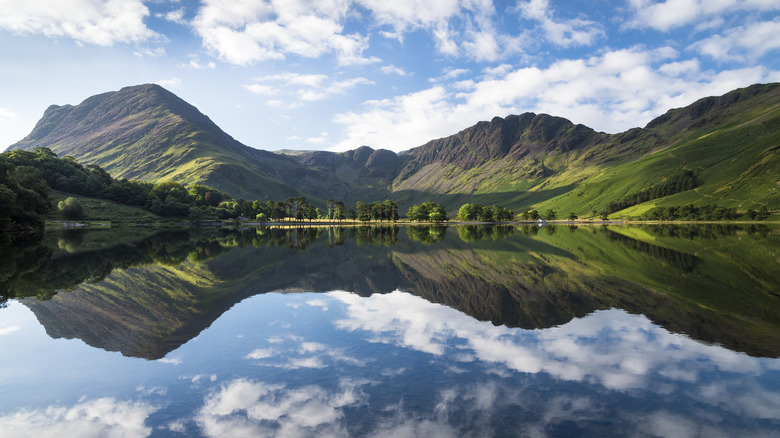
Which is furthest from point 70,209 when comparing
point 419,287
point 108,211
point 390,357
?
point 390,357

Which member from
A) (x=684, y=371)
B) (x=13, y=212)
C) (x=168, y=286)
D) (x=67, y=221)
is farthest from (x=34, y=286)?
(x=67, y=221)

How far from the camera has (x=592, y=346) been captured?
15492mm

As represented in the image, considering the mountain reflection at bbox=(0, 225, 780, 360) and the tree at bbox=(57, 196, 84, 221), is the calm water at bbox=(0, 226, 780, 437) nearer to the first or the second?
the mountain reflection at bbox=(0, 225, 780, 360)

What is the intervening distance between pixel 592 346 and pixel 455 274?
19.0m

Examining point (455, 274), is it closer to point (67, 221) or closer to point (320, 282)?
point (320, 282)

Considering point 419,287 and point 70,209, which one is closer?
point 419,287

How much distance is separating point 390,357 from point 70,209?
163 metres

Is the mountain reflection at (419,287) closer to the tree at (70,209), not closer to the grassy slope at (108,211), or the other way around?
the tree at (70,209)

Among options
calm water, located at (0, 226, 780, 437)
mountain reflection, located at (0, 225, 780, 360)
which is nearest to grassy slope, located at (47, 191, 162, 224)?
mountain reflection, located at (0, 225, 780, 360)

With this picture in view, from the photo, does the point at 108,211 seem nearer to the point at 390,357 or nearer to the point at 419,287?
the point at 419,287

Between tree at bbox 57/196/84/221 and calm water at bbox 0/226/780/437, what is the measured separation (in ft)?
421

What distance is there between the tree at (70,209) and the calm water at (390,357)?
128348 mm

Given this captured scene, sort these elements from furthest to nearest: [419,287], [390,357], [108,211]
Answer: [108,211], [419,287], [390,357]

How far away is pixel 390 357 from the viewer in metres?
14.4
